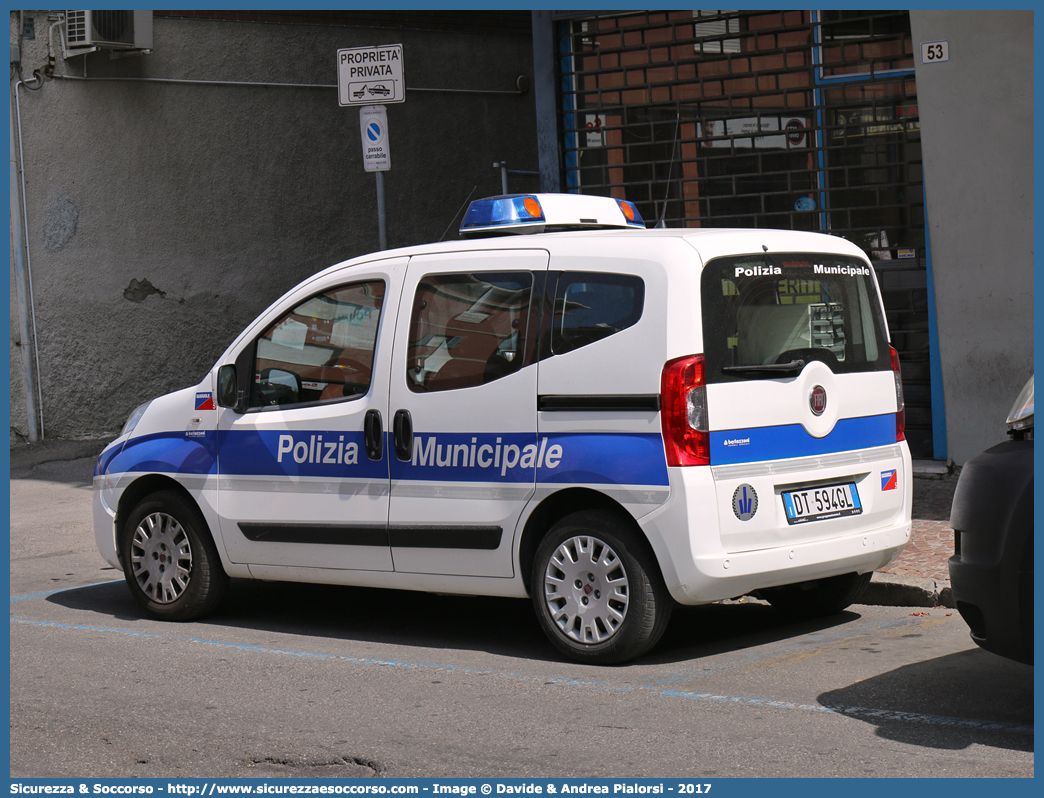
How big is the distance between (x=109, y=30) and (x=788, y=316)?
380 inches

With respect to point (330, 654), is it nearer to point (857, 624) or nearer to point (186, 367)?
point (857, 624)

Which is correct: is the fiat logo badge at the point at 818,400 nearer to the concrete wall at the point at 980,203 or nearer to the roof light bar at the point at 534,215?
the roof light bar at the point at 534,215

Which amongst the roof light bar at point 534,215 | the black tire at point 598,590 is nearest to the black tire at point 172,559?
the black tire at point 598,590

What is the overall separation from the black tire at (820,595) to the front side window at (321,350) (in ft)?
7.58

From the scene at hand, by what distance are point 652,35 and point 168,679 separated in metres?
8.02

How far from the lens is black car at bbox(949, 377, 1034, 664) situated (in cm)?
442

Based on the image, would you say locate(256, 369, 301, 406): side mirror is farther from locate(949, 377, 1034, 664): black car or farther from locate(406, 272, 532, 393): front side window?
locate(949, 377, 1034, 664): black car

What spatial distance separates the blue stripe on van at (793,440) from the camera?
5.64 meters

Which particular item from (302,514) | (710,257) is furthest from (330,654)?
(710,257)

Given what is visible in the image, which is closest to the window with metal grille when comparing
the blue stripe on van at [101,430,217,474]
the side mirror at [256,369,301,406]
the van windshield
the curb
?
the curb

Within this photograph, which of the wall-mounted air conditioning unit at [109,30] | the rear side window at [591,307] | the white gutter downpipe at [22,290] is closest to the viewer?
the rear side window at [591,307]

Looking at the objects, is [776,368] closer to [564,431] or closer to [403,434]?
[564,431]

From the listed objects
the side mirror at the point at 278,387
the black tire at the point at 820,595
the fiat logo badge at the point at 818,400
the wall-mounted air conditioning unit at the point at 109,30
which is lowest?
the black tire at the point at 820,595

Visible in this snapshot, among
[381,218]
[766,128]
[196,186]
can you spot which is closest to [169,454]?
[381,218]
